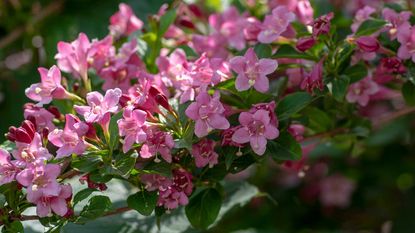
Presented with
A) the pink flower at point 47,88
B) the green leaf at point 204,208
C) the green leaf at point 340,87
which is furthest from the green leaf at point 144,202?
the green leaf at point 340,87

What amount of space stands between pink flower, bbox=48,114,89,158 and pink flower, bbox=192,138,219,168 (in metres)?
0.16

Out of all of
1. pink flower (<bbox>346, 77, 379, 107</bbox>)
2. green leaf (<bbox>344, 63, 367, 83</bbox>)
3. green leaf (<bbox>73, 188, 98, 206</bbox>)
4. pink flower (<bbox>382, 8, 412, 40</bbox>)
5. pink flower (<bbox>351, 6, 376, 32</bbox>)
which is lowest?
pink flower (<bbox>346, 77, 379, 107</bbox>)

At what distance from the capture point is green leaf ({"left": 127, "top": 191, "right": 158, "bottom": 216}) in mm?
1040

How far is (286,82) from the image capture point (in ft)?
4.19

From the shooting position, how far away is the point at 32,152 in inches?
39.7

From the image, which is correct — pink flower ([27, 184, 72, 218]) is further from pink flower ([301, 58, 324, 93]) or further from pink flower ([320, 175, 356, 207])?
pink flower ([320, 175, 356, 207])

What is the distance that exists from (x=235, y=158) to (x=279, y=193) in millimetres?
1076

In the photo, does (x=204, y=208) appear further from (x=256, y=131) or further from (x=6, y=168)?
(x=6, y=168)

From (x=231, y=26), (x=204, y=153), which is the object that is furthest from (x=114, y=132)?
(x=231, y=26)

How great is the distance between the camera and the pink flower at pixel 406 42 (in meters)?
1.14

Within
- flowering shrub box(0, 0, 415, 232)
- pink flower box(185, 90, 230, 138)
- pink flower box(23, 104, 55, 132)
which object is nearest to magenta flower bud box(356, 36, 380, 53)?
flowering shrub box(0, 0, 415, 232)

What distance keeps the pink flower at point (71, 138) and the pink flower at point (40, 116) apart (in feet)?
0.34

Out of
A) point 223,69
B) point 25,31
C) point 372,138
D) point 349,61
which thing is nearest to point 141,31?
point 223,69

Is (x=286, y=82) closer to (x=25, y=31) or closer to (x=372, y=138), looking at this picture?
(x=372, y=138)
